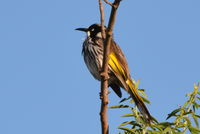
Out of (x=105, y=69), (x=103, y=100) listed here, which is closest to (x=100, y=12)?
(x=105, y=69)

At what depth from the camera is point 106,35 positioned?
3322mm

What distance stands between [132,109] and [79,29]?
3.63 meters

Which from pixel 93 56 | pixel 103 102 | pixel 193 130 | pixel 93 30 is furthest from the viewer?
pixel 93 30

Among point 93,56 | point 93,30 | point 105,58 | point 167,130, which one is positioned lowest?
point 167,130

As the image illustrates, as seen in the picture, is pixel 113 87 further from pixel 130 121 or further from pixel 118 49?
pixel 130 121

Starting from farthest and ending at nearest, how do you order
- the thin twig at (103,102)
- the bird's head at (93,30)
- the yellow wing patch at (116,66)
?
the bird's head at (93,30)
the yellow wing patch at (116,66)
the thin twig at (103,102)

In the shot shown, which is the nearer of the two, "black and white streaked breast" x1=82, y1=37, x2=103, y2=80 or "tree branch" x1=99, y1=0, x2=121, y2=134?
"tree branch" x1=99, y1=0, x2=121, y2=134

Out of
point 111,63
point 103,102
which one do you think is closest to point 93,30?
point 111,63

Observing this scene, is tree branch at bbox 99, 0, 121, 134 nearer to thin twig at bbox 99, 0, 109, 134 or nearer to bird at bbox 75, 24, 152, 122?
thin twig at bbox 99, 0, 109, 134

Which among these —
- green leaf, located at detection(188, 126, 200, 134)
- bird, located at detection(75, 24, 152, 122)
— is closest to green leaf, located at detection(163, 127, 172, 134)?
green leaf, located at detection(188, 126, 200, 134)

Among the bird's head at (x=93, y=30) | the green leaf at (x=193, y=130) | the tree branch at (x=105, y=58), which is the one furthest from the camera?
the bird's head at (x=93, y=30)

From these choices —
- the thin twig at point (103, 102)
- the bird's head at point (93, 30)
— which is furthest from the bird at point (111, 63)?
the thin twig at point (103, 102)

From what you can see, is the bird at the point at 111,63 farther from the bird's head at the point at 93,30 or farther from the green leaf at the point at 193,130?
the green leaf at the point at 193,130

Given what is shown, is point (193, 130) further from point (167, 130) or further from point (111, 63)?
point (111, 63)
